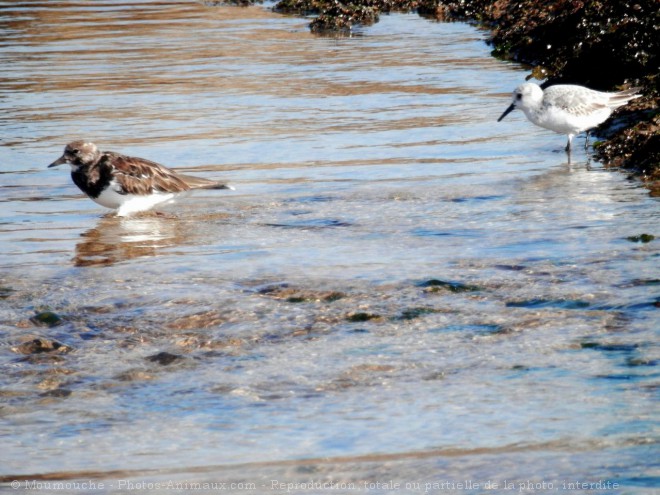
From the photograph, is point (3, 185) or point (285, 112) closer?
point (3, 185)

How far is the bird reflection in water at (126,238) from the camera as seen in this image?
8984mm

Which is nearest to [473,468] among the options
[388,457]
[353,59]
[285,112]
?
[388,457]

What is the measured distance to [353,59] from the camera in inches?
780

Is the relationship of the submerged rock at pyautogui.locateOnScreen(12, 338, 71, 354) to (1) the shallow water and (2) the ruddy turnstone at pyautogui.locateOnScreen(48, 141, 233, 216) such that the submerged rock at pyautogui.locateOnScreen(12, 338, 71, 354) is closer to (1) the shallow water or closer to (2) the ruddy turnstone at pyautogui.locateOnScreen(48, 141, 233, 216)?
(1) the shallow water

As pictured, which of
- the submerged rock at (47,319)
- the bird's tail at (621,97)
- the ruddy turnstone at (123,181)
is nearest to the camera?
the submerged rock at (47,319)

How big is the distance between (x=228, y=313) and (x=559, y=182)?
4.87m

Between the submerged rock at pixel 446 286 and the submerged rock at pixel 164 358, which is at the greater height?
the submerged rock at pixel 446 286

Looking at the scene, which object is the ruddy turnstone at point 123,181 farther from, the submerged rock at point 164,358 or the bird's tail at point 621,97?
the bird's tail at point 621,97

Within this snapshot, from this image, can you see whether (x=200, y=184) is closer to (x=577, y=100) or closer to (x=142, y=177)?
(x=142, y=177)

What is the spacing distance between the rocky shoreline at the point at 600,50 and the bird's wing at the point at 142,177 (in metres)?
4.51

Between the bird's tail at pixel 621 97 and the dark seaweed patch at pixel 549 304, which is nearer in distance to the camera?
the dark seaweed patch at pixel 549 304

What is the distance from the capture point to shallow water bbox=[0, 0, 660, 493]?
5.02 m

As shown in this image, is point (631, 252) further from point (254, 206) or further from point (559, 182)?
point (254, 206)

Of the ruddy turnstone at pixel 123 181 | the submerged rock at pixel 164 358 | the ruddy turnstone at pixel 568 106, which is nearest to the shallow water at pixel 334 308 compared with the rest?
the submerged rock at pixel 164 358
